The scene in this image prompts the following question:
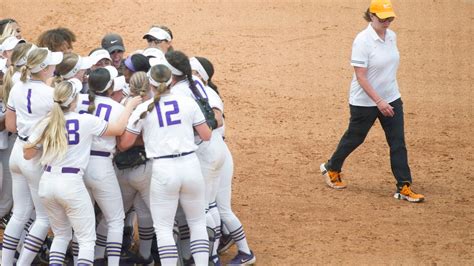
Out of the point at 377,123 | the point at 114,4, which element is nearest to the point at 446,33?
the point at 377,123

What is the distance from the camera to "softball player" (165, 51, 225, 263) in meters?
9.01

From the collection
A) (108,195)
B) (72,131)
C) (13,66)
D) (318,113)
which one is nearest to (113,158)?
(108,195)

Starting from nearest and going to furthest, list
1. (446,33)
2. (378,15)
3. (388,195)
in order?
(378,15) < (388,195) < (446,33)

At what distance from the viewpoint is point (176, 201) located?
8.80 metres

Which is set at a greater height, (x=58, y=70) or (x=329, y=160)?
(x=58, y=70)

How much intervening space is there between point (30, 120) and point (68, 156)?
2.11 ft

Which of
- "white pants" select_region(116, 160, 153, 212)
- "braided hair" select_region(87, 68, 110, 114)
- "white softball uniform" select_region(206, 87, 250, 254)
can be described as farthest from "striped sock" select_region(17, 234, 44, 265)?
"white softball uniform" select_region(206, 87, 250, 254)

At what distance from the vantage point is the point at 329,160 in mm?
11930

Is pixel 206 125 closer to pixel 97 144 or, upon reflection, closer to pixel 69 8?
pixel 97 144

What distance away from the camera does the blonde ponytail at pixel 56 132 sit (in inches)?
333

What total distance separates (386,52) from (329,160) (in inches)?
60.3

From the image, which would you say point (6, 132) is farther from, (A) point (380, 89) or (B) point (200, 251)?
(A) point (380, 89)

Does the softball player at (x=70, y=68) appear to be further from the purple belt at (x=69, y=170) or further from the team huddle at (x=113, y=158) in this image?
the purple belt at (x=69, y=170)

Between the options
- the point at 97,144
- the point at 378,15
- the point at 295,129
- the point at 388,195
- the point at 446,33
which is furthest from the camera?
the point at 446,33
